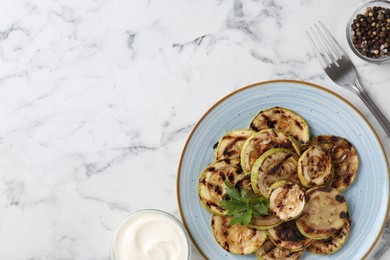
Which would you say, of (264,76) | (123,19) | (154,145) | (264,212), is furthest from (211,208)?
(123,19)

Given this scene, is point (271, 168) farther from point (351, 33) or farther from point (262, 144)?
point (351, 33)

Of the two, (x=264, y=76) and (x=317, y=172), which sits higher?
(x=264, y=76)

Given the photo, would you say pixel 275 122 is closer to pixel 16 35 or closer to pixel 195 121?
pixel 195 121

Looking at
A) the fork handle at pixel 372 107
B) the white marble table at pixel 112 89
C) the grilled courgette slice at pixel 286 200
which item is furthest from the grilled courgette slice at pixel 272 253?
the fork handle at pixel 372 107

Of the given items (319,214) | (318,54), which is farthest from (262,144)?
(318,54)

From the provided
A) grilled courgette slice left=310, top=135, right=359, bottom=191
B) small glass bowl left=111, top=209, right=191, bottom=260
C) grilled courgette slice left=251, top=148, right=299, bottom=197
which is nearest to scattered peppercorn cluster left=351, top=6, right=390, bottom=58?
grilled courgette slice left=310, top=135, right=359, bottom=191

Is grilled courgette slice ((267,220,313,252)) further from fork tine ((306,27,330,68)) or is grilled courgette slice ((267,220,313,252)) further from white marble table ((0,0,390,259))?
fork tine ((306,27,330,68))
